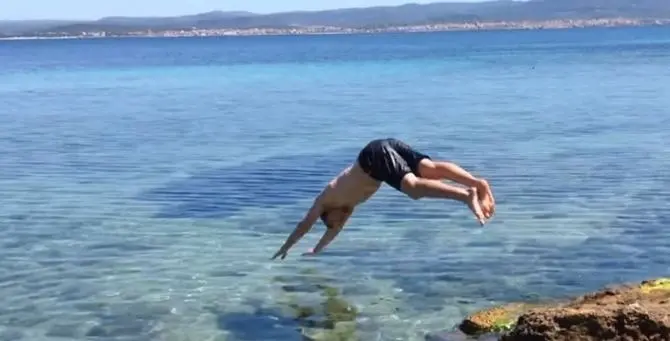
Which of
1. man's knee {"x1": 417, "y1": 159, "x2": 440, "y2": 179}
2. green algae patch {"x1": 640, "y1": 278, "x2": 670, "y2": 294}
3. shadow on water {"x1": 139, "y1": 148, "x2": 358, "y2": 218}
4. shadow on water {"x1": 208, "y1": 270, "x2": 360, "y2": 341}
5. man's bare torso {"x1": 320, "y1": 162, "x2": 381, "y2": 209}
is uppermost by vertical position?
man's knee {"x1": 417, "y1": 159, "x2": 440, "y2": 179}

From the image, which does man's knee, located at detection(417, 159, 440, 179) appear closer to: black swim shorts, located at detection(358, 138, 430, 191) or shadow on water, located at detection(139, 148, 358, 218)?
black swim shorts, located at detection(358, 138, 430, 191)

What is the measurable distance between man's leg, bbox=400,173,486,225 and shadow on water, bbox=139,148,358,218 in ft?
27.6

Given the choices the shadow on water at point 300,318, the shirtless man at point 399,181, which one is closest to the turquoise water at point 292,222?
the shadow on water at point 300,318

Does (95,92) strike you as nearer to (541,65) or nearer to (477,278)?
(541,65)

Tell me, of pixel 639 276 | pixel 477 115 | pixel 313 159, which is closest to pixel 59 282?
pixel 639 276

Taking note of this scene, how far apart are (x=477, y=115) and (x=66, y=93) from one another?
1172 inches

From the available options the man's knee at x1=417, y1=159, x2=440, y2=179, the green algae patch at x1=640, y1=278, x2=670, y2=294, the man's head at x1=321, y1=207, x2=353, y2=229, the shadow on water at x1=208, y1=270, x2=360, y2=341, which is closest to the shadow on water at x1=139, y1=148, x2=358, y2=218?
the shadow on water at x1=208, y1=270, x2=360, y2=341

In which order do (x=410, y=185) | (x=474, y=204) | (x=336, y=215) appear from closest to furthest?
1. (x=474, y=204)
2. (x=410, y=185)
3. (x=336, y=215)

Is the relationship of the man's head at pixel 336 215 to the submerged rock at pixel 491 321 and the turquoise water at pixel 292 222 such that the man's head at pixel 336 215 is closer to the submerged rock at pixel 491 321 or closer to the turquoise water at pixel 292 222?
the turquoise water at pixel 292 222

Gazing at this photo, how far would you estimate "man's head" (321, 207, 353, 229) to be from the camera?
11915mm

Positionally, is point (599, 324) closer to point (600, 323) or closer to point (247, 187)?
point (600, 323)

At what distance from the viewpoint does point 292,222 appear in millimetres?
18422

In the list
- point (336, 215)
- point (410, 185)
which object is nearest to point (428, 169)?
point (410, 185)

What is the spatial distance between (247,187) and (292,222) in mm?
4190
